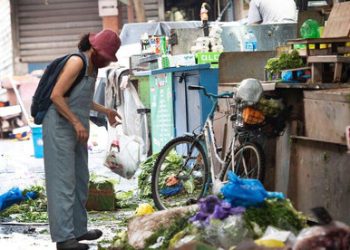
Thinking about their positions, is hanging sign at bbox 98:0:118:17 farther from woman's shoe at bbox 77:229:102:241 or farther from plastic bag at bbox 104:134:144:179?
woman's shoe at bbox 77:229:102:241

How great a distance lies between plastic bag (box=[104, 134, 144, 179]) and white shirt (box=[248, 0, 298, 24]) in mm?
4335

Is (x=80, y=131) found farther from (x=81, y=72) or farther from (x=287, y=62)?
(x=287, y=62)

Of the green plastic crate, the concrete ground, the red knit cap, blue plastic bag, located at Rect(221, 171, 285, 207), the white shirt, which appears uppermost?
the white shirt

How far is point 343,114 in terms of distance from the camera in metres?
6.20

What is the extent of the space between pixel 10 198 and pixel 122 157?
1.53 m

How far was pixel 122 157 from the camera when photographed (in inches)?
364

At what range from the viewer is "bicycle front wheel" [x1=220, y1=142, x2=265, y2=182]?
748 cm

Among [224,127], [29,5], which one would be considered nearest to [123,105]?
[224,127]

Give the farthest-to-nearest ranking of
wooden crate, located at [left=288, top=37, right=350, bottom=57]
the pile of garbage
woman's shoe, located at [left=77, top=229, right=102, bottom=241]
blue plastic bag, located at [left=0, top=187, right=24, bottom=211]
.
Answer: blue plastic bag, located at [left=0, top=187, right=24, bottom=211], woman's shoe, located at [left=77, top=229, right=102, bottom=241], wooden crate, located at [left=288, top=37, right=350, bottom=57], the pile of garbage

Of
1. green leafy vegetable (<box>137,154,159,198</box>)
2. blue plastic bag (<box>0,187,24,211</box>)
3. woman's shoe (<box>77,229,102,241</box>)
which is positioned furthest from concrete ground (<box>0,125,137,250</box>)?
blue plastic bag (<box>0,187,24,211</box>)

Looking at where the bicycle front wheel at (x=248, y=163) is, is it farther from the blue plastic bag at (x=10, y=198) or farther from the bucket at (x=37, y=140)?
the bucket at (x=37, y=140)

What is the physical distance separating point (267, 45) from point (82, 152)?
5.65 m

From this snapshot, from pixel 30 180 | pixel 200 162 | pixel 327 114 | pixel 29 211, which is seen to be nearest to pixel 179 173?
pixel 200 162

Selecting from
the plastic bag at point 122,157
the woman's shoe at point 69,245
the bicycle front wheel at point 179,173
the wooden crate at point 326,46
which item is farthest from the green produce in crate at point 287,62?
the woman's shoe at point 69,245
